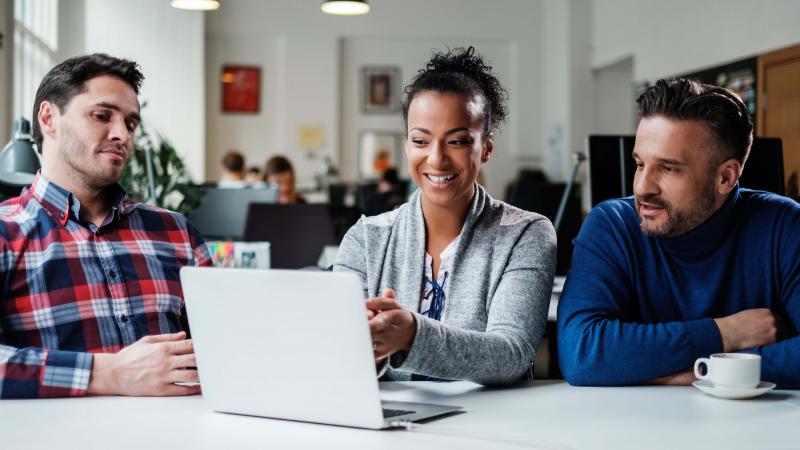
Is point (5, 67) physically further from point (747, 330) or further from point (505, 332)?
point (747, 330)

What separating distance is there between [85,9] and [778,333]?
8.74 m

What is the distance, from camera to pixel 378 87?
11617 mm

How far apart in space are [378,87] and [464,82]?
1008 cm

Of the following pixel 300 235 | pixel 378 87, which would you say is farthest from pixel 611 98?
pixel 300 235

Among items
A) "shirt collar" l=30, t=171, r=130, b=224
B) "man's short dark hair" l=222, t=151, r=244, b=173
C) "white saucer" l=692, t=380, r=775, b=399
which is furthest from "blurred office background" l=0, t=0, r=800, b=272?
"white saucer" l=692, t=380, r=775, b=399

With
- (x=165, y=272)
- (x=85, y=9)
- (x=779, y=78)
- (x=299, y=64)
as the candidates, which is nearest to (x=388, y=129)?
(x=299, y=64)

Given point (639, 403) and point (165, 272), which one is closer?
point (639, 403)

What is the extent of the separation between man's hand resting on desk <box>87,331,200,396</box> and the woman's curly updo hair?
0.65 metres

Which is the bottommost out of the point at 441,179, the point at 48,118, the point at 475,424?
the point at 475,424

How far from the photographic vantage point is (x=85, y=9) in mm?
9008

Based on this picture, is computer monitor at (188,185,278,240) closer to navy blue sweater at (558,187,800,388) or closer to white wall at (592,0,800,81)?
navy blue sweater at (558,187,800,388)

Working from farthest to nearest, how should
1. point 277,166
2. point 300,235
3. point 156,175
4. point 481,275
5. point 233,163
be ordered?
point 233,163 < point 277,166 < point 300,235 < point 156,175 < point 481,275

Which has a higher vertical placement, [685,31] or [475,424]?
[685,31]

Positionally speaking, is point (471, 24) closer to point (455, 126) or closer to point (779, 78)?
point (779, 78)
